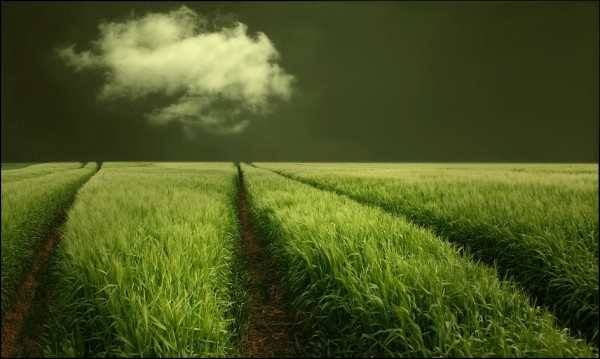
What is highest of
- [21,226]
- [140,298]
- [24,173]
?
[24,173]

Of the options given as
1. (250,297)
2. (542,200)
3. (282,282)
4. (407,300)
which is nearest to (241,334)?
(250,297)

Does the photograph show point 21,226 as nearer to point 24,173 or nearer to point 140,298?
point 140,298

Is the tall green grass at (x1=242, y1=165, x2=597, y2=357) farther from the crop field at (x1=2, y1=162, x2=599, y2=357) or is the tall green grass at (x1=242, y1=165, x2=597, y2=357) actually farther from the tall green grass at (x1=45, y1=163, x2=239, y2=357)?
the tall green grass at (x1=45, y1=163, x2=239, y2=357)

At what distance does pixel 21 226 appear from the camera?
20.7 ft

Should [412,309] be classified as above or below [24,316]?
above

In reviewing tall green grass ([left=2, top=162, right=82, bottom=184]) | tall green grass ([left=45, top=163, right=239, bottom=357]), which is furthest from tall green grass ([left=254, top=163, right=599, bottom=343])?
tall green grass ([left=2, top=162, right=82, bottom=184])

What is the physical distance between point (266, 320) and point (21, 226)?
5.09 metres

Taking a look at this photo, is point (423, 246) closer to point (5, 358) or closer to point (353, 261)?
point (353, 261)

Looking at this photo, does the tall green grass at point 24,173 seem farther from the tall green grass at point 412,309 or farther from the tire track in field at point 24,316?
the tall green grass at point 412,309

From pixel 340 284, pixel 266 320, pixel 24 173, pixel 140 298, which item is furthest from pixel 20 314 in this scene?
pixel 24 173

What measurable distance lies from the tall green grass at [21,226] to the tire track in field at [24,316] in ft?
0.36

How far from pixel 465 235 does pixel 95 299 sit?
6479 millimetres

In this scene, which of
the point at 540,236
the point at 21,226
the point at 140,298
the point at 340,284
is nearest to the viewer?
the point at 140,298

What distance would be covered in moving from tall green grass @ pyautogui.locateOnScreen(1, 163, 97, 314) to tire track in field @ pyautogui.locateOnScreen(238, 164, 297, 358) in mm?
2837
